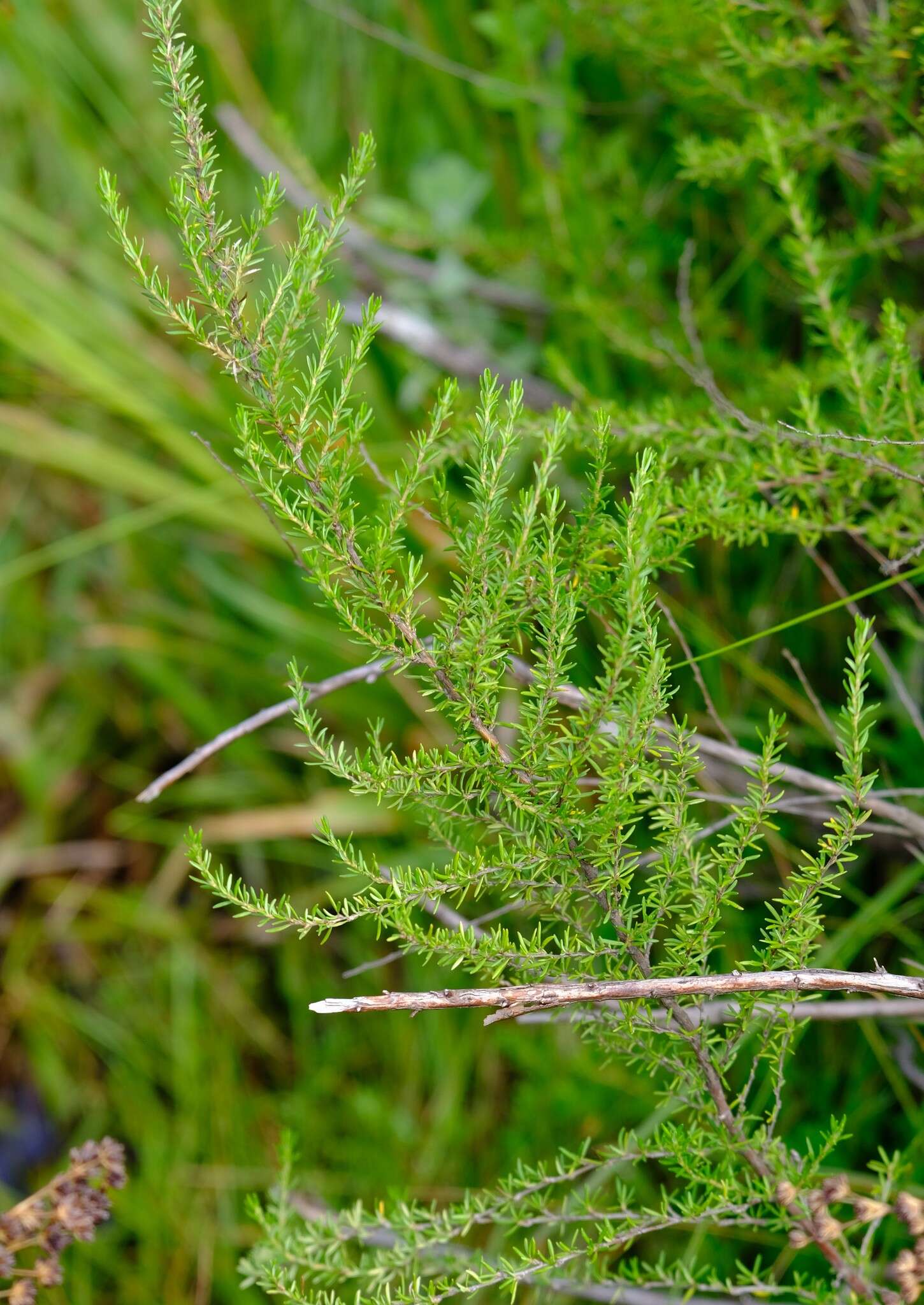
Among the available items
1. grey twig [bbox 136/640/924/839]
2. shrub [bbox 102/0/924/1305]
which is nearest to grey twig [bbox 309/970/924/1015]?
shrub [bbox 102/0/924/1305]

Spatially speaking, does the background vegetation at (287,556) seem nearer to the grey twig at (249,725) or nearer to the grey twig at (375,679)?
the grey twig at (375,679)

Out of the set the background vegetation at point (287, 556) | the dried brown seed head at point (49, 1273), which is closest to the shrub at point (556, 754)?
the dried brown seed head at point (49, 1273)

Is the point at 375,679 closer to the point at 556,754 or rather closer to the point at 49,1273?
the point at 556,754

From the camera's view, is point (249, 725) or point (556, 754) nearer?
point (556, 754)

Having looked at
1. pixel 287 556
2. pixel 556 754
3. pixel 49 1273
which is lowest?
pixel 49 1273

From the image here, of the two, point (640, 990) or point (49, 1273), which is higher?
point (640, 990)

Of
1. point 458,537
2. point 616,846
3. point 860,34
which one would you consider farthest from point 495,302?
point 616,846

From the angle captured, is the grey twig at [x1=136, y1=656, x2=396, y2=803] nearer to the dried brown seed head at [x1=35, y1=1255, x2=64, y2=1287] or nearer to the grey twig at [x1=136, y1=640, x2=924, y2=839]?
the grey twig at [x1=136, y1=640, x2=924, y2=839]

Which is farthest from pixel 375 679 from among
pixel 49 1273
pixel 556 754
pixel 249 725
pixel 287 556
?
pixel 287 556

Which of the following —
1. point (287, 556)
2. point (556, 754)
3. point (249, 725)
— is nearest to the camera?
point (556, 754)
